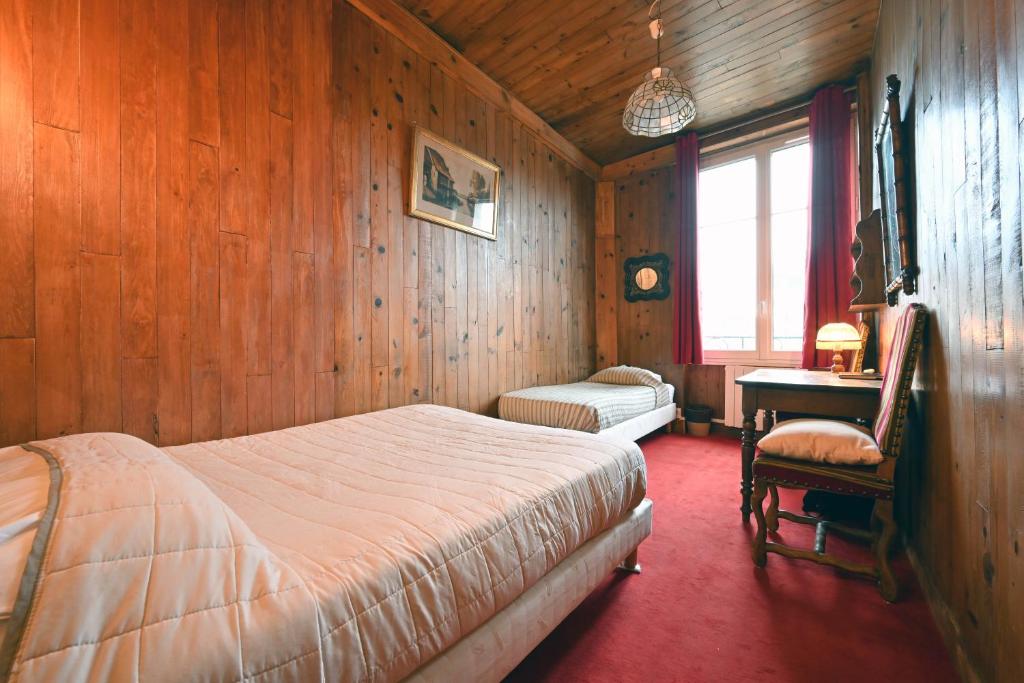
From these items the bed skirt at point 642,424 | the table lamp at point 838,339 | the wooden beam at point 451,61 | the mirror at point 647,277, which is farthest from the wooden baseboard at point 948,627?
the wooden beam at point 451,61

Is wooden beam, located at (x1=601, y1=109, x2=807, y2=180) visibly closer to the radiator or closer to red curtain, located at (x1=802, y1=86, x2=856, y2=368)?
red curtain, located at (x1=802, y1=86, x2=856, y2=368)

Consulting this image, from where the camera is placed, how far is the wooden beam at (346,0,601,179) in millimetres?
2620

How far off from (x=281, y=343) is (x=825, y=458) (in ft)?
8.28

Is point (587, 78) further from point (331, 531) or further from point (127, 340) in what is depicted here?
point (331, 531)

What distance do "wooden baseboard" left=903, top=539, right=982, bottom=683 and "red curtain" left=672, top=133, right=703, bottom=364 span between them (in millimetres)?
2632

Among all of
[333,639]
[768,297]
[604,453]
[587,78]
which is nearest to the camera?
[333,639]

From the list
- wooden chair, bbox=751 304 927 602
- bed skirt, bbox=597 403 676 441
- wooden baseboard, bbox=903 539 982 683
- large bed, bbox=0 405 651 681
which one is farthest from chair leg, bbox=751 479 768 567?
bed skirt, bbox=597 403 676 441

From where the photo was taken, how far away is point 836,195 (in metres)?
3.41

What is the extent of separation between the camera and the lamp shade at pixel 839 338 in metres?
2.69

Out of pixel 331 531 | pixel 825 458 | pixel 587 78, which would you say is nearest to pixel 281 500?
pixel 331 531

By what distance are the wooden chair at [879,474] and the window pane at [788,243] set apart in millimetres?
2103

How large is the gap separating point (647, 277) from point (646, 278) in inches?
0.6

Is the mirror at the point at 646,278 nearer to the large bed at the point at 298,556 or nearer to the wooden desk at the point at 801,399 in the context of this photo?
the wooden desk at the point at 801,399

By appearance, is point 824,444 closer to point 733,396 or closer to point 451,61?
point 733,396
